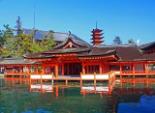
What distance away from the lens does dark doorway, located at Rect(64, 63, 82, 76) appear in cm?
4181

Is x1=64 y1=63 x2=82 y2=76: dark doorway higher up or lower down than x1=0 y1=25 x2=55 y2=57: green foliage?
lower down

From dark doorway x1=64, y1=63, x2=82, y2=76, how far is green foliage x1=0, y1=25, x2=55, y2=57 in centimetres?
1507

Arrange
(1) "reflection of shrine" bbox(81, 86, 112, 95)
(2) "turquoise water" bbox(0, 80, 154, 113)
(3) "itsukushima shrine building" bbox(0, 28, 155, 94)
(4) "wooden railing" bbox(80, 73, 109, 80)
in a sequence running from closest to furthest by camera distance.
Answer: (2) "turquoise water" bbox(0, 80, 154, 113) < (1) "reflection of shrine" bbox(81, 86, 112, 95) < (4) "wooden railing" bbox(80, 73, 109, 80) < (3) "itsukushima shrine building" bbox(0, 28, 155, 94)

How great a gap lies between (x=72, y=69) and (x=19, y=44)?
19.6 metres

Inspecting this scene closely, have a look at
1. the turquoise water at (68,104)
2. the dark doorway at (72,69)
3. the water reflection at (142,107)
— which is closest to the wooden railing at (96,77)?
the turquoise water at (68,104)

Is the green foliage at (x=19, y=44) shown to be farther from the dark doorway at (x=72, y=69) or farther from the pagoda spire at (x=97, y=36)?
the dark doorway at (x=72, y=69)

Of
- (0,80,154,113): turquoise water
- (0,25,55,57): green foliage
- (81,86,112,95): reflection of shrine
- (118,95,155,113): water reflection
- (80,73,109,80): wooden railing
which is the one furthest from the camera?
(0,25,55,57): green foliage

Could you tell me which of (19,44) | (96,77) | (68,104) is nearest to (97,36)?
(19,44)

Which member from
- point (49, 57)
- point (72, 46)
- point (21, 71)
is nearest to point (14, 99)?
point (49, 57)

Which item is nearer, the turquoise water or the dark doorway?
the turquoise water

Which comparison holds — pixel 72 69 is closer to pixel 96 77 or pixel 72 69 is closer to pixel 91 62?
pixel 91 62

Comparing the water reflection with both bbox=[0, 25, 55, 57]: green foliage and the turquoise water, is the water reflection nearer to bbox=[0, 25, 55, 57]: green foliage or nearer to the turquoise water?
the turquoise water

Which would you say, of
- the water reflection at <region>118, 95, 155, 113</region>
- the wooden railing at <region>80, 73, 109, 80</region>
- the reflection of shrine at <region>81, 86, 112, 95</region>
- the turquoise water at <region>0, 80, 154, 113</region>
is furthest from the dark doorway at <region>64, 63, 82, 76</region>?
the water reflection at <region>118, 95, 155, 113</region>

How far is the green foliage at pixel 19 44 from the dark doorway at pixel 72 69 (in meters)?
15.1
